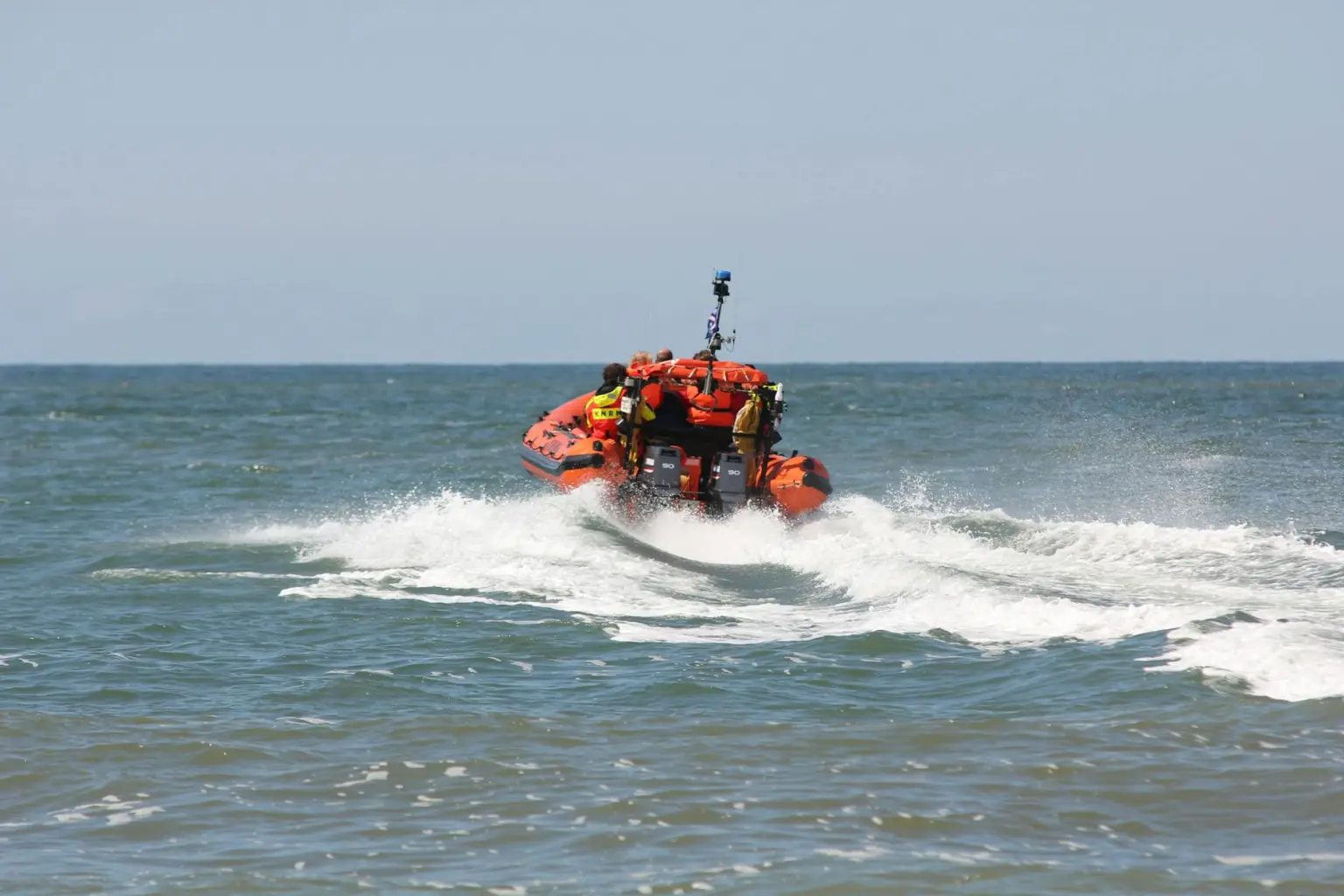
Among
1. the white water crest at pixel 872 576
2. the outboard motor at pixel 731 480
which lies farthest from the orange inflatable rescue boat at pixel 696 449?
the white water crest at pixel 872 576

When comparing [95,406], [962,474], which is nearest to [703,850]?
[962,474]

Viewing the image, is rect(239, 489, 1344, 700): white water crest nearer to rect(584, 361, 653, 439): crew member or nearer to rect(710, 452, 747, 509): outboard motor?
rect(710, 452, 747, 509): outboard motor

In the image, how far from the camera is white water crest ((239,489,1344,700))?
8.41 meters

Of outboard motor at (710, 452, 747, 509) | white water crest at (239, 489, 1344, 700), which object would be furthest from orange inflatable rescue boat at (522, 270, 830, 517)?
white water crest at (239, 489, 1344, 700)

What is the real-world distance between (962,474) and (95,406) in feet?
121

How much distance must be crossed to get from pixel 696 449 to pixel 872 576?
141 inches

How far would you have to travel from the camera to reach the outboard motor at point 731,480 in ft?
43.5

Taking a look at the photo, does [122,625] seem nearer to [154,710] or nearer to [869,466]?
[154,710]

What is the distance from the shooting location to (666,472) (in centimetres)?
1335

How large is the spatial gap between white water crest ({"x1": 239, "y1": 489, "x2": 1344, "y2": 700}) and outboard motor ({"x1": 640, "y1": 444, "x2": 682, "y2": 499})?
0.76 ft

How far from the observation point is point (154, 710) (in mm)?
7289

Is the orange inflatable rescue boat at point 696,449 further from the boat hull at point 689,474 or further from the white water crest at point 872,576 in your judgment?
the white water crest at point 872,576

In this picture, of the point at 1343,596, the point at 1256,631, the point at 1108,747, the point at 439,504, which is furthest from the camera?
the point at 439,504

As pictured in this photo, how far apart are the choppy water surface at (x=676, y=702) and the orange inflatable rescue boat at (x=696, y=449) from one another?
285 millimetres
